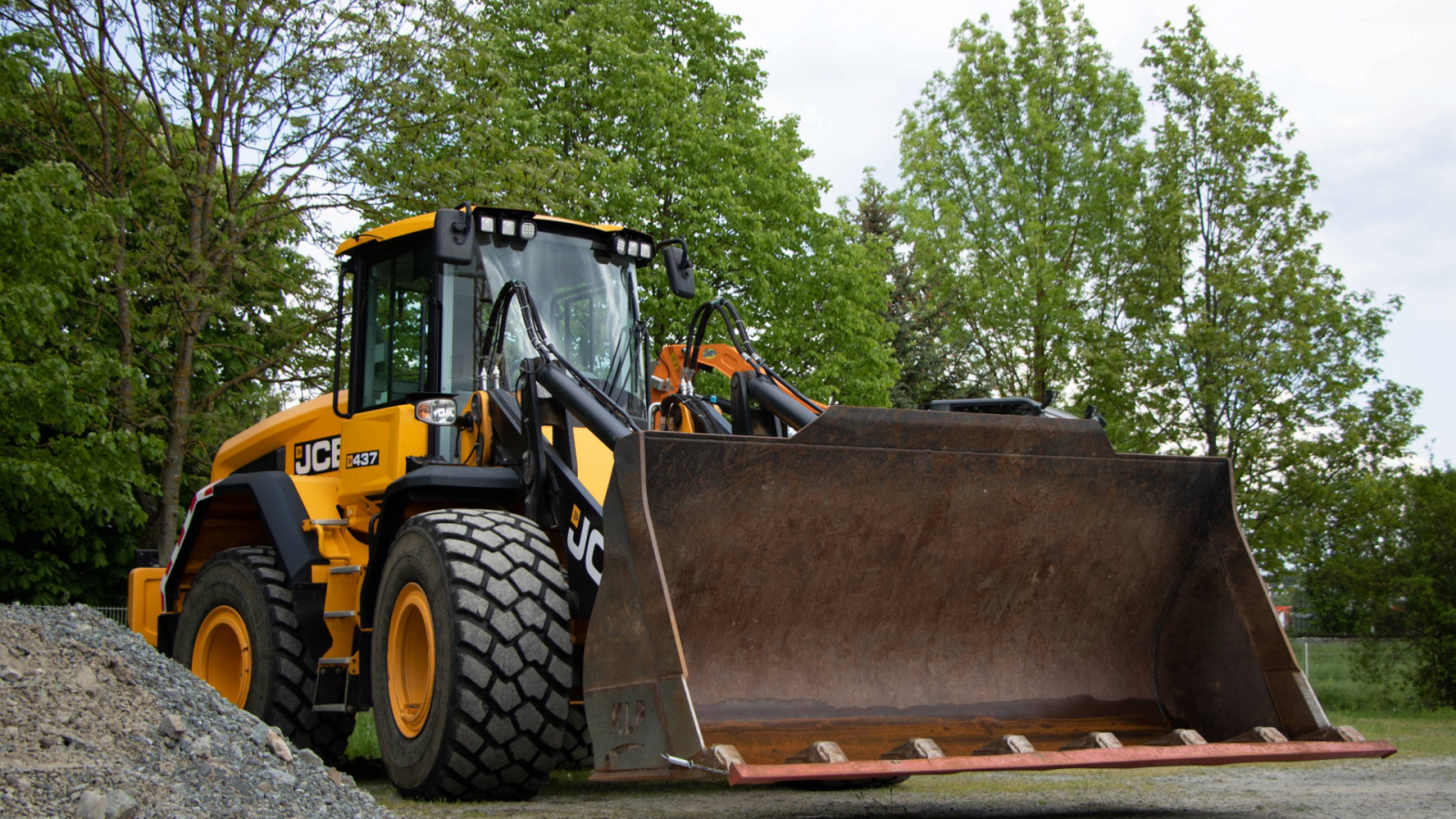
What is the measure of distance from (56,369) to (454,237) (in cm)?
774

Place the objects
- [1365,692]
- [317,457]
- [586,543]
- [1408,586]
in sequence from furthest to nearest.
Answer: [1365,692]
[1408,586]
[317,457]
[586,543]

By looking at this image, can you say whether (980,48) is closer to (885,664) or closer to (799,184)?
(799,184)

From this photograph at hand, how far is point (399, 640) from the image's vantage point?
554 centimetres

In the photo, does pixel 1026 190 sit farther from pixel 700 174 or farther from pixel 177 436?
pixel 177 436

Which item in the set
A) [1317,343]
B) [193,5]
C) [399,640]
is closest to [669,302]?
[193,5]

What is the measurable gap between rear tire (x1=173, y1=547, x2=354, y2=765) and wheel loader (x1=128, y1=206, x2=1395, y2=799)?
0.11 m

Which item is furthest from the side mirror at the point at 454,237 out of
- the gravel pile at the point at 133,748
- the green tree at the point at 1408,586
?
the green tree at the point at 1408,586

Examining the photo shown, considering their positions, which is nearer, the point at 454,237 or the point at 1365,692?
the point at 454,237

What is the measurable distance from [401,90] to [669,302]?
18.8 ft

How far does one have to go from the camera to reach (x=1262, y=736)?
4707mm

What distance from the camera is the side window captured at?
6719 millimetres

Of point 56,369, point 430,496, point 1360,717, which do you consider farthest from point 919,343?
point 430,496

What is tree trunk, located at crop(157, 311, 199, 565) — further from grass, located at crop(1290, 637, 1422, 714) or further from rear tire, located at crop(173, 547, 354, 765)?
grass, located at crop(1290, 637, 1422, 714)

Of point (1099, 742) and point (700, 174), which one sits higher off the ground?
point (700, 174)
